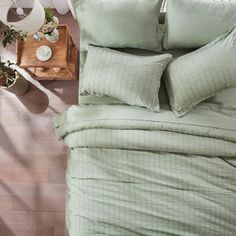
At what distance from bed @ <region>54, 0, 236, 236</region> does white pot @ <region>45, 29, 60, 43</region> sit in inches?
24.8

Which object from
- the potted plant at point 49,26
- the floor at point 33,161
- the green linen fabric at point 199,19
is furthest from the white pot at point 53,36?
the green linen fabric at point 199,19

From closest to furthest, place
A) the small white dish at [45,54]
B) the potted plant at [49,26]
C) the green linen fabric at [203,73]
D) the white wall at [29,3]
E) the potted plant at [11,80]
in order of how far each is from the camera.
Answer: the green linen fabric at [203,73] < the potted plant at [49,26] < the small white dish at [45,54] < the potted plant at [11,80] < the white wall at [29,3]

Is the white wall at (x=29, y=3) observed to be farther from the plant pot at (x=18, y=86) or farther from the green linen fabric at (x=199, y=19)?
the green linen fabric at (x=199, y=19)

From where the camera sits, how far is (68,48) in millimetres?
2316

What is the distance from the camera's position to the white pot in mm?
2199

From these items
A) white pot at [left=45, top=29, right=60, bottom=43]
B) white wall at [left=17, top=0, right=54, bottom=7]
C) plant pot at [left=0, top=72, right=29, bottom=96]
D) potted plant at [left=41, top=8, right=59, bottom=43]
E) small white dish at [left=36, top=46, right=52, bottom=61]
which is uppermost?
white wall at [left=17, top=0, right=54, bottom=7]

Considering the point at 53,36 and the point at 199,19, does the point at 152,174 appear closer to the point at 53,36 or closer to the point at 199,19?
the point at 199,19

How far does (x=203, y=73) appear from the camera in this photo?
1.83 meters

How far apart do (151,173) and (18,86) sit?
1.20m

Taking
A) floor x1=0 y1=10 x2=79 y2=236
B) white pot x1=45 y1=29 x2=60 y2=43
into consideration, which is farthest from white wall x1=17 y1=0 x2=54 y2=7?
white pot x1=45 y1=29 x2=60 y2=43

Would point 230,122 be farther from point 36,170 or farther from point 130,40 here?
point 36,170

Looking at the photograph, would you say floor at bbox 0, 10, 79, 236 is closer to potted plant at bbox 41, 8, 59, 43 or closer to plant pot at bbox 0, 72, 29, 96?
plant pot at bbox 0, 72, 29, 96

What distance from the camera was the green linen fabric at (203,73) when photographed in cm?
182

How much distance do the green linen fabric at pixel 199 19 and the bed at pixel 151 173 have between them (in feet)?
1.15
